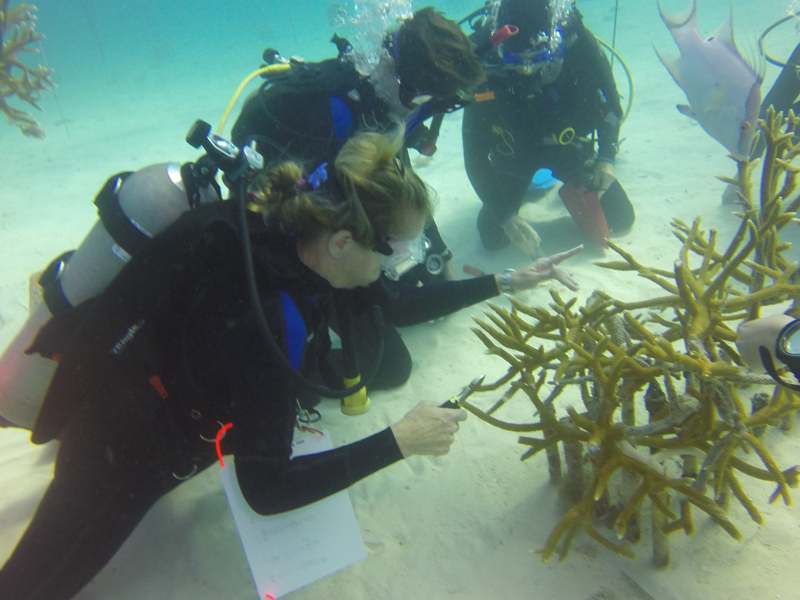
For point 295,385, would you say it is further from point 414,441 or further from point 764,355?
point 764,355

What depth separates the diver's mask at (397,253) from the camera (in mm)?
1898

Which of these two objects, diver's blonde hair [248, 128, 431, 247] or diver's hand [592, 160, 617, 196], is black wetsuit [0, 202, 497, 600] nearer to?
diver's blonde hair [248, 128, 431, 247]

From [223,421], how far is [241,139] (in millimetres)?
2454

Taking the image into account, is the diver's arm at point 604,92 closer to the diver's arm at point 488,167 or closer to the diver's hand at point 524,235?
the diver's arm at point 488,167

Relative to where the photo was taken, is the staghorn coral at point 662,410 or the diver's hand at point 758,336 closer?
the diver's hand at point 758,336

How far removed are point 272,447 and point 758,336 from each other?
6.16 feet

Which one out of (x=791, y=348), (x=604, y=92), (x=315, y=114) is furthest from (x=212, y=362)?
(x=604, y=92)

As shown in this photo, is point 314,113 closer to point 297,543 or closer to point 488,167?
point 488,167

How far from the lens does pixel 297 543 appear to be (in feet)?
7.48

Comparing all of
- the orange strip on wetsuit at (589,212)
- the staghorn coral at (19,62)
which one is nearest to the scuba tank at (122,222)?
the orange strip on wetsuit at (589,212)

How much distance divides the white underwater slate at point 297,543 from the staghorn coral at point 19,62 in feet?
31.4

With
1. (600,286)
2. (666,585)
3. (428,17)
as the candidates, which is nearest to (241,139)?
(428,17)

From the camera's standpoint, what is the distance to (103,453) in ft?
6.54

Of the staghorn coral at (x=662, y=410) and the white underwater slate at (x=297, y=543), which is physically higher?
the staghorn coral at (x=662, y=410)
